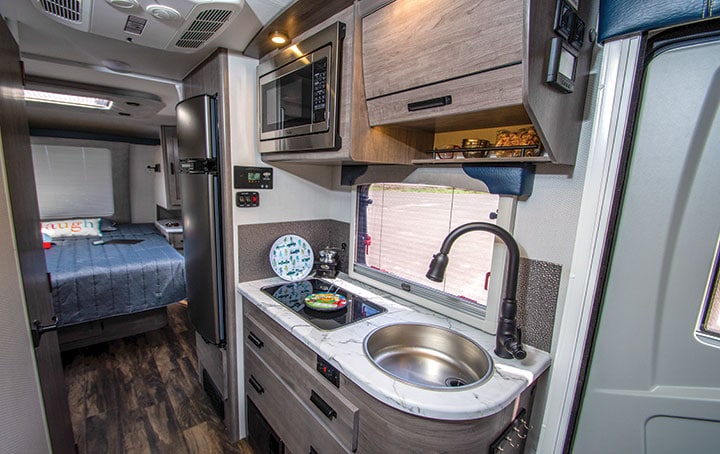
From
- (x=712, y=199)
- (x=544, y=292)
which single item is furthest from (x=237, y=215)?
(x=712, y=199)

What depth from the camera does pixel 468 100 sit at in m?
0.87

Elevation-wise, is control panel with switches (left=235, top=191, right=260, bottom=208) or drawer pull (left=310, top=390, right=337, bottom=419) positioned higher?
control panel with switches (left=235, top=191, right=260, bottom=208)

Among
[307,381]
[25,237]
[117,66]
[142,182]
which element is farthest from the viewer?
[142,182]

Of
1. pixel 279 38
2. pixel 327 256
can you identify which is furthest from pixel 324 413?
pixel 279 38

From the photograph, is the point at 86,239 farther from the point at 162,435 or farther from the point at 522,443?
the point at 522,443

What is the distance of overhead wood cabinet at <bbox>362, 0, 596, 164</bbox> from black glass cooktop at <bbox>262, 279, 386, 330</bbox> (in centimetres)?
82

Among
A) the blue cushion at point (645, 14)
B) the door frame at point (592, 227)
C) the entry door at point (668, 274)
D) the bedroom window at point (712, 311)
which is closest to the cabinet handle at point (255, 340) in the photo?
the door frame at point (592, 227)

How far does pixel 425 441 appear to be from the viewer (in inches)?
32.9

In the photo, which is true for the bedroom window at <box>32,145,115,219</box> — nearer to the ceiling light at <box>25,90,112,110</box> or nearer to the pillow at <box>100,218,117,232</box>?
the pillow at <box>100,218,117,232</box>

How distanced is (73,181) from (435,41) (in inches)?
197

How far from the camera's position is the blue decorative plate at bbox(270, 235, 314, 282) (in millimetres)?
1775

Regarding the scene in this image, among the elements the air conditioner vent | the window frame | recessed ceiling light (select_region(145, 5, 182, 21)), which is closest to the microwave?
recessed ceiling light (select_region(145, 5, 182, 21))

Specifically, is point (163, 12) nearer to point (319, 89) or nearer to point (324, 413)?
point (319, 89)

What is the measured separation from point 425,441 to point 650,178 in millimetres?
976
